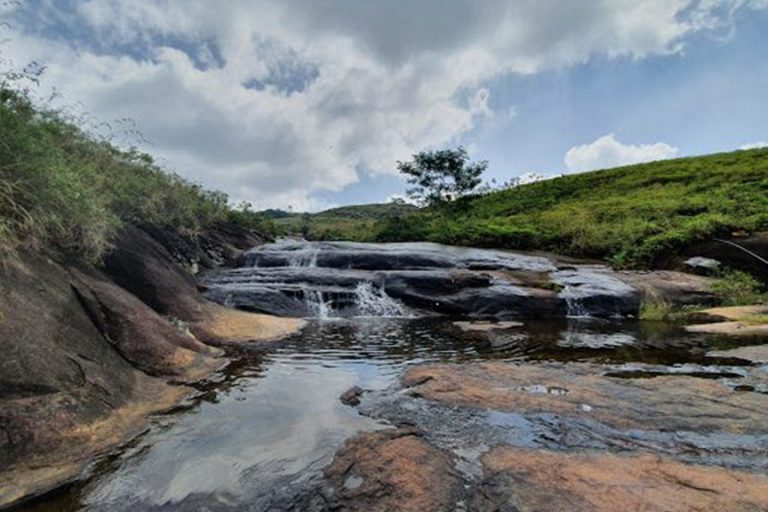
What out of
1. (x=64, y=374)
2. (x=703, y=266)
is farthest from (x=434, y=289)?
(x=64, y=374)

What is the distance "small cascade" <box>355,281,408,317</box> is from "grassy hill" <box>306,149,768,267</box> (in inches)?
442

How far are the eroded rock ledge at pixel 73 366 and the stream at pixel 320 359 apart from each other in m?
0.31

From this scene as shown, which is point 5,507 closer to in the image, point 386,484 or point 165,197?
point 386,484

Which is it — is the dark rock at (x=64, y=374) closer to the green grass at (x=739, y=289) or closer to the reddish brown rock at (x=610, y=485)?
the reddish brown rock at (x=610, y=485)

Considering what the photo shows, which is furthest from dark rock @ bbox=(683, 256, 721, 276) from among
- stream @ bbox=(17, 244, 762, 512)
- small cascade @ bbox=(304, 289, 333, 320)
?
small cascade @ bbox=(304, 289, 333, 320)

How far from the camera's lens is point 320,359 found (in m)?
8.94

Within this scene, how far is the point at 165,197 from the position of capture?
1612 cm

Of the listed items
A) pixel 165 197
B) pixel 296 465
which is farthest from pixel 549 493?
pixel 165 197

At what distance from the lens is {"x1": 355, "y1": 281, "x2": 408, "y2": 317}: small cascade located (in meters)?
15.4

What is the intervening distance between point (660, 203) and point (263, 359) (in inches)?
1090

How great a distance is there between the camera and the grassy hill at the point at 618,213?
2158 centimetres

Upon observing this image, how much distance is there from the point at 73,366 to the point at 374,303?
35.6 ft

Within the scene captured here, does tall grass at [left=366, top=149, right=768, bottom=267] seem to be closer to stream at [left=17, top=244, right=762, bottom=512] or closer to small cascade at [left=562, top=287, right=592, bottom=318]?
stream at [left=17, top=244, right=762, bottom=512]

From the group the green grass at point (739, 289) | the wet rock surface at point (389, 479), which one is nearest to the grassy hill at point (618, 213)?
the green grass at point (739, 289)
